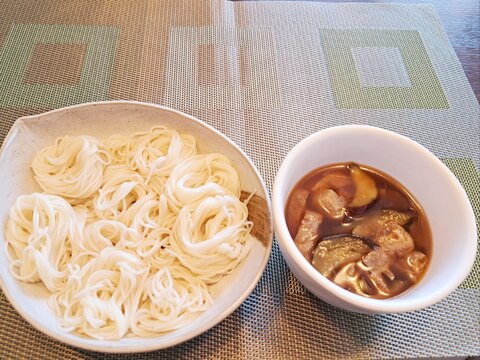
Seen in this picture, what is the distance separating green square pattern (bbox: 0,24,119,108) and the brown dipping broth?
0.89 m

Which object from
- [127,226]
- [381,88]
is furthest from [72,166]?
[381,88]

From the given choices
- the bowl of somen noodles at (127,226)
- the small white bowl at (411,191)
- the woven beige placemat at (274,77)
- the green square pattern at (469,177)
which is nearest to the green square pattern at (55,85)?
the woven beige placemat at (274,77)

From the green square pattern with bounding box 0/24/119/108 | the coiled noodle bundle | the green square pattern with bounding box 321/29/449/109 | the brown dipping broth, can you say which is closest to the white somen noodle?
the coiled noodle bundle

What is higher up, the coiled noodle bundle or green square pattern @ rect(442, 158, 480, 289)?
the coiled noodle bundle

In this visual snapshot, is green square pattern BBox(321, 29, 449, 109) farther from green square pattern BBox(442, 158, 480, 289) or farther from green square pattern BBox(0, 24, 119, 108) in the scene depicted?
green square pattern BBox(0, 24, 119, 108)

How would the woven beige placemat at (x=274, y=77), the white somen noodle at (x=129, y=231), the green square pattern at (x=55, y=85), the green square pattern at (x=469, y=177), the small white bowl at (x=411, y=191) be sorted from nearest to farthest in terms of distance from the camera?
the small white bowl at (x=411, y=191), the white somen noodle at (x=129, y=231), the woven beige placemat at (x=274, y=77), the green square pattern at (x=469, y=177), the green square pattern at (x=55, y=85)

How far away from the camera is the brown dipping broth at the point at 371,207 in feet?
3.33

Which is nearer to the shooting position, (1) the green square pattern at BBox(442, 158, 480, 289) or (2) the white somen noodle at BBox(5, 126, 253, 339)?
(2) the white somen noodle at BBox(5, 126, 253, 339)

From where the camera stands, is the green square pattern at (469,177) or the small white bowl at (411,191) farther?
the green square pattern at (469,177)

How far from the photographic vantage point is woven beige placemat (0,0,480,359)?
1139 millimetres

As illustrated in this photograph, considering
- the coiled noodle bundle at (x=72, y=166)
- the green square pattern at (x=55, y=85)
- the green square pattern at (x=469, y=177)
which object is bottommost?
the green square pattern at (x=469, y=177)

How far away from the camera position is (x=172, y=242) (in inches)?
42.9

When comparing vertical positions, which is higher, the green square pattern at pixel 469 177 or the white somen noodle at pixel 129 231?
the white somen noodle at pixel 129 231

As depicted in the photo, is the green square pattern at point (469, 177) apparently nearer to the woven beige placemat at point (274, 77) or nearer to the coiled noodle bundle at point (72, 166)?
the woven beige placemat at point (274, 77)
